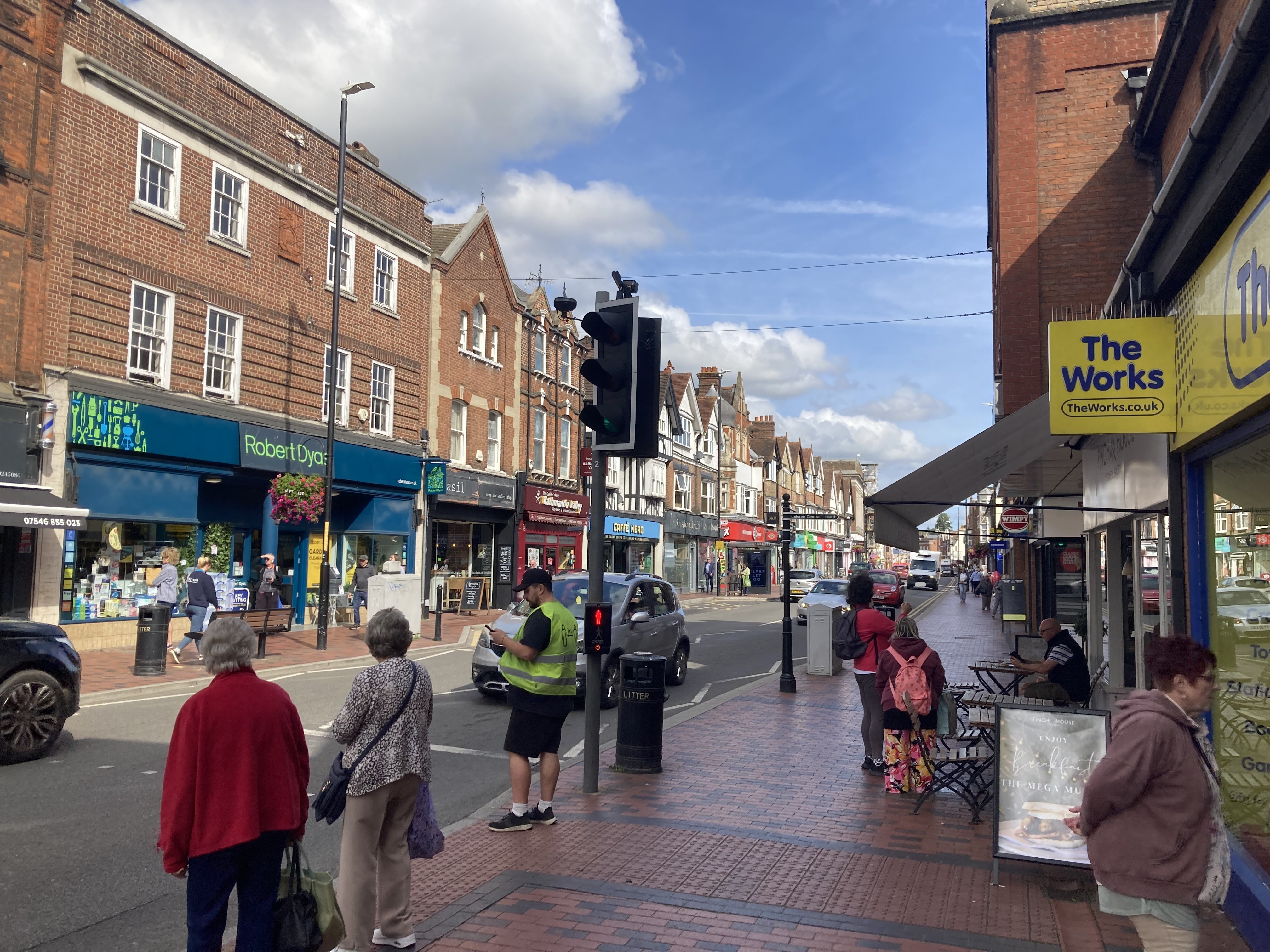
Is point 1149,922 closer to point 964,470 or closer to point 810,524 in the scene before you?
point 964,470

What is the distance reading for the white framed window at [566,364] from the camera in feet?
117

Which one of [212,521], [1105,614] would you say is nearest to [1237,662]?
[1105,614]

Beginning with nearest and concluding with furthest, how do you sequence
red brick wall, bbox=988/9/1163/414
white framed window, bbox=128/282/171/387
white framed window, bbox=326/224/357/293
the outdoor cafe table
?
the outdoor cafe table → red brick wall, bbox=988/9/1163/414 → white framed window, bbox=128/282/171/387 → white framed window, bbox=326/224/357/293

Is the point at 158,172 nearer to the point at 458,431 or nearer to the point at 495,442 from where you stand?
the point at 458,431

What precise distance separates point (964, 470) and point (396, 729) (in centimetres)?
545

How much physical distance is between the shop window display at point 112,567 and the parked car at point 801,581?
20373mm

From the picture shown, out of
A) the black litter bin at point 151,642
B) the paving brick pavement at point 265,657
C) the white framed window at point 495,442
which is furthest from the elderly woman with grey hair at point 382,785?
the white framed window at point 495,442

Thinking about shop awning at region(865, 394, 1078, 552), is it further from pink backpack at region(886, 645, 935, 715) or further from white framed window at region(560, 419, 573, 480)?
white framed window at region(560, 419, 573, 480)

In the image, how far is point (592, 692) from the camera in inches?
301

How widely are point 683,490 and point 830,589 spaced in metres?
21.8

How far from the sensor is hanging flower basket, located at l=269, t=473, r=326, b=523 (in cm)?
1884

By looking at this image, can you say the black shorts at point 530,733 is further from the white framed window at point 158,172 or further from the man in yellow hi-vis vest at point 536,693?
the white framed window at point 158,172

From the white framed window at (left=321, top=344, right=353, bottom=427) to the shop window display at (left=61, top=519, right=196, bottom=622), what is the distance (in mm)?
5311

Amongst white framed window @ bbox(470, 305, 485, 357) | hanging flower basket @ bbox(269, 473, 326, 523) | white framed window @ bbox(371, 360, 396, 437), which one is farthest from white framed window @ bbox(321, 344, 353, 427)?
white framed window @ bbox(470, 305, 485, 357)
